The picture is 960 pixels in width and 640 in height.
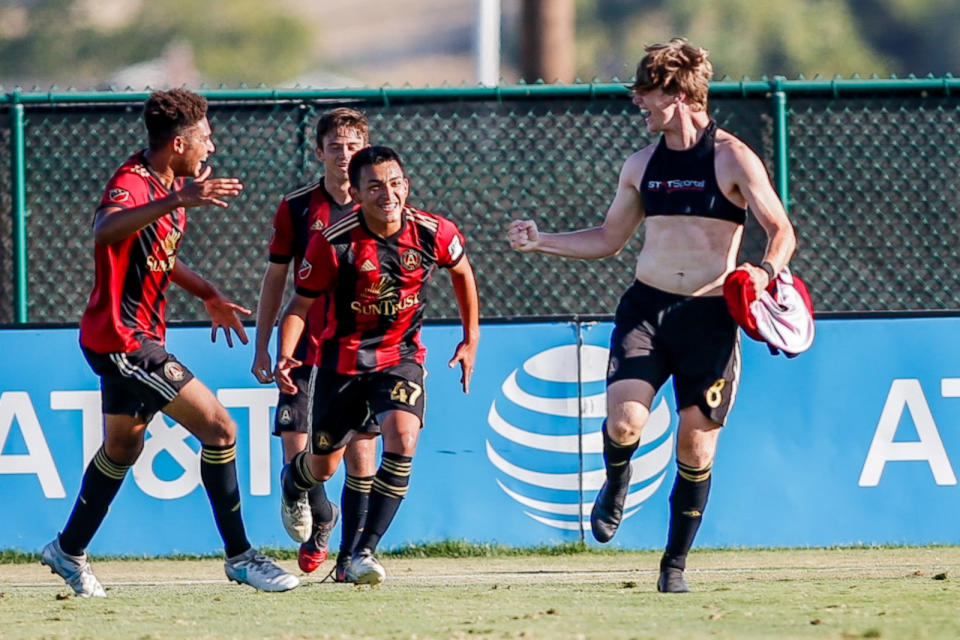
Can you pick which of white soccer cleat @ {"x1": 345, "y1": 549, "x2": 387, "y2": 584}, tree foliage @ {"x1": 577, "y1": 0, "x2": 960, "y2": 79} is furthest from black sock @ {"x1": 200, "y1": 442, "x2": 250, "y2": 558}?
tree foliage @ {"x1": 577, "y1": 0, "x2": 960, "y2": 79}

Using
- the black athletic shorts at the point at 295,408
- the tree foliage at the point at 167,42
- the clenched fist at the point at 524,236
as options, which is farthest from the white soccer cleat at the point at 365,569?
the tree foliage at the point at 167,42

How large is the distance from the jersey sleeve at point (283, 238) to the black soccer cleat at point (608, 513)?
1919mm

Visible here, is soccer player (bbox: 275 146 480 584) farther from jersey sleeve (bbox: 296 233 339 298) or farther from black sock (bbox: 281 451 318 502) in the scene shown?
black sock (bbox: 281 451 318 502)

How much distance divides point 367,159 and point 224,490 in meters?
1.52

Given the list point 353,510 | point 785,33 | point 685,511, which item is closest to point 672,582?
point 685,511

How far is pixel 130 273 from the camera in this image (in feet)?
24.3

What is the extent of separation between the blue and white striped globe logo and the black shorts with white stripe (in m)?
2.49

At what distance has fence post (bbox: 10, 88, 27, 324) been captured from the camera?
9.89m

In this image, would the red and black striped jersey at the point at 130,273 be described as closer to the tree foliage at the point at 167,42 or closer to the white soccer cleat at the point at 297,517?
the white soccer cleat at the point at 297,517

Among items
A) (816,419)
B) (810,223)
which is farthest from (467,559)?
(810,223)

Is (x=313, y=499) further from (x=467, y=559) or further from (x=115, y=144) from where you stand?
(x=115, y=144)

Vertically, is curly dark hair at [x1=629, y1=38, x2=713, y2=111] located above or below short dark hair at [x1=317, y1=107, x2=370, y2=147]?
above

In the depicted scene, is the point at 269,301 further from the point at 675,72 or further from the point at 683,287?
the point at 675,72

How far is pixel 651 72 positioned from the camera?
7.46 metres
